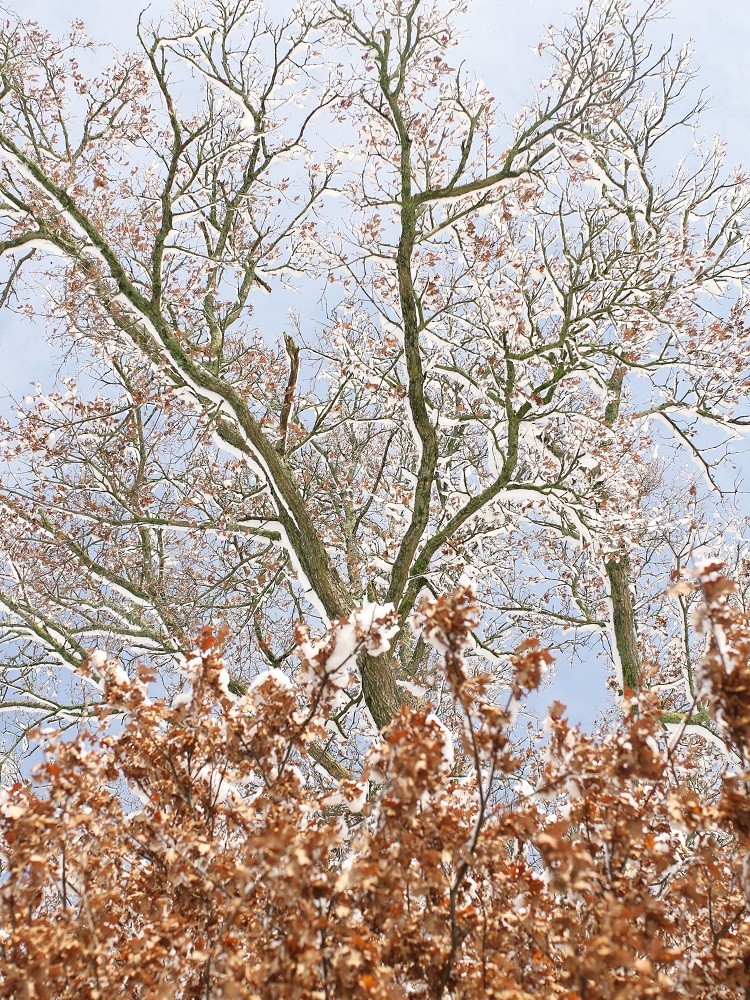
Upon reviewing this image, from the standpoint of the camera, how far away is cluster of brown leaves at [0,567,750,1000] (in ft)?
6.07

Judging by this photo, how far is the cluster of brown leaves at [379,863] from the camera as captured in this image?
1.85m

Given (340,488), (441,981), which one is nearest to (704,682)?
(441,981)

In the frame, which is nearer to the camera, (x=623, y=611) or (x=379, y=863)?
(x=379, y=863)

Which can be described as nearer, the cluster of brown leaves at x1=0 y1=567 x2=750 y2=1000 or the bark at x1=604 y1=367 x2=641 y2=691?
the cluster of brown leaves at x1=0 y1=567 x2=750 y2=1000

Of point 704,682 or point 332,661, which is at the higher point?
point 332,661

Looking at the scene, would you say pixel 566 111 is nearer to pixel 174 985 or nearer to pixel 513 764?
pixel 513 764

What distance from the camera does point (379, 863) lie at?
6.70ft

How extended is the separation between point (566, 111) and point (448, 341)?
230 centimetres

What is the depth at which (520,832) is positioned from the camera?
2.19m

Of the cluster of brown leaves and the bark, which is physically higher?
the bark

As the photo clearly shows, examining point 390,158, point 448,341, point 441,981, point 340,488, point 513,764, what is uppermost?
point 390,158

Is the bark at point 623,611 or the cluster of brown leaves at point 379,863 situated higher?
the bark at point 623,611

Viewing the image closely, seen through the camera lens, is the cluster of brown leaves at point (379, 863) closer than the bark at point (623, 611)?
Yes

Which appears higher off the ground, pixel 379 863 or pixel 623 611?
pixel 623 611
